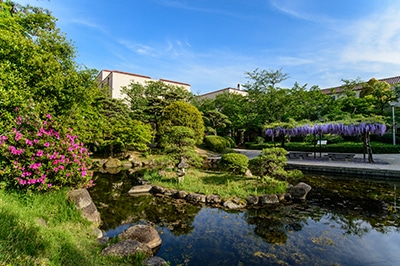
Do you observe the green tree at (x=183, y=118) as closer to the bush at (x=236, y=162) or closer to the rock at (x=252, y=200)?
the bush at (x=236, y=162)

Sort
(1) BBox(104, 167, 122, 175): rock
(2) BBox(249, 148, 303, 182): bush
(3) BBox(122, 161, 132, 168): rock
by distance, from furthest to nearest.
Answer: (3) BBox(122, 161, 132, 168): rock → (1) BBox(104, 167, 122, 175): rock → (2) BBox(249, 148, 303, 182): bush

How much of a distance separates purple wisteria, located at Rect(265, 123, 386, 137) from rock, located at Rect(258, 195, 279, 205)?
29.1 ft

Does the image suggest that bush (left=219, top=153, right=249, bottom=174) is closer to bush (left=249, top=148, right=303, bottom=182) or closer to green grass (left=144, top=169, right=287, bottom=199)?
green grass (left=144, top=169, right=287, bottom=199)

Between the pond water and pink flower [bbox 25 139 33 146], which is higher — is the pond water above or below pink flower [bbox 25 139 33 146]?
below

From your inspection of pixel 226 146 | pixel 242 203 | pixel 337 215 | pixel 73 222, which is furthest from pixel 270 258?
pixel 226 146

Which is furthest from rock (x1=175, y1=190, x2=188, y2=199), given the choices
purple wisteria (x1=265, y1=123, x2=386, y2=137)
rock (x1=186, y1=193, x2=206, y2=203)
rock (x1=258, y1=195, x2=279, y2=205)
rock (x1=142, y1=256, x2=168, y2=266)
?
purple wisteria (x1=265, y1=123, x2=386, y2=137)

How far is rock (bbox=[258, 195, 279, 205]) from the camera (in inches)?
227

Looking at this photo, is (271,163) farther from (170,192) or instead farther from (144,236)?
(144,236)

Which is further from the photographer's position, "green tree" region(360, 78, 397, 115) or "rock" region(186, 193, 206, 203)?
"green tree" region(360, 78, 397, 115)

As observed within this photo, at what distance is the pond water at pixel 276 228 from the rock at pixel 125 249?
0.49 meters

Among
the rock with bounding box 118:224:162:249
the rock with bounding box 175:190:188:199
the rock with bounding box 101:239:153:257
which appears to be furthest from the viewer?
the rock with bounding box 175:190:188:199

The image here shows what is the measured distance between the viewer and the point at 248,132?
25062mm

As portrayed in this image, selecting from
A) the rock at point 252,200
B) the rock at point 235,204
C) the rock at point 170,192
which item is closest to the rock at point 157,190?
the rock at point 170,192

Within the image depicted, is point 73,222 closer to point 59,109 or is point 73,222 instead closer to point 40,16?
point 59,109
